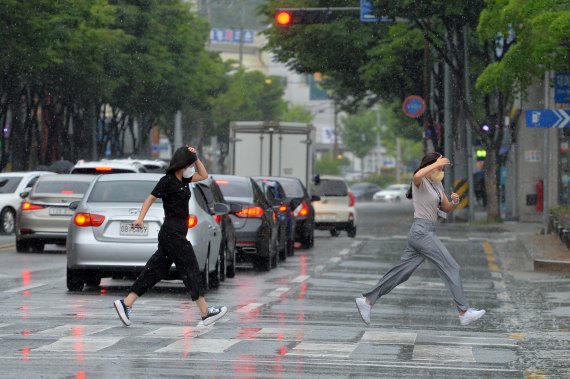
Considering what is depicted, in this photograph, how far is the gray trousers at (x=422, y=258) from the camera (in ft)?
46.7

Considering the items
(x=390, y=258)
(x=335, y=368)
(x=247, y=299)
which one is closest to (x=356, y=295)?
(x=247, y=299)

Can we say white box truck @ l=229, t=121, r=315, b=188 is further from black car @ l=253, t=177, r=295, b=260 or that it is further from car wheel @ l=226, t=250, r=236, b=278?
car wheel @ l=226, t=250, r=236, b=278

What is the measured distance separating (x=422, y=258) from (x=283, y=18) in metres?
17.4

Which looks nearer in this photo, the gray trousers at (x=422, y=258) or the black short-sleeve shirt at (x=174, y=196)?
the black short-sleeve shirt at (x=174, y=196)

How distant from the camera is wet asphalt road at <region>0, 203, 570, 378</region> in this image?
1049 cm

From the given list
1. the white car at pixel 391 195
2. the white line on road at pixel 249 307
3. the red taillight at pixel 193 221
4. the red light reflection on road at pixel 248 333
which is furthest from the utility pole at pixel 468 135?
the white car at pixel 391 195

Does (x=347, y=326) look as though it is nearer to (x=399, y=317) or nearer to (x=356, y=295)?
(x=399, y=317)

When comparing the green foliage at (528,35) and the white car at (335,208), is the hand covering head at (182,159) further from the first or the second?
the white car at (335,208)

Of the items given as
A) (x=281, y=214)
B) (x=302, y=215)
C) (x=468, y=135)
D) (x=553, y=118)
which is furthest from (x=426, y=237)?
(x=468, y=135)

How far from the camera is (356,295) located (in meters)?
18.3

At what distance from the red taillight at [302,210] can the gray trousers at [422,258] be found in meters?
17.1

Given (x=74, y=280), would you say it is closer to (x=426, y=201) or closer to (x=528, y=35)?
(x=426, y=201)

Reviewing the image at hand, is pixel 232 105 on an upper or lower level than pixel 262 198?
upper

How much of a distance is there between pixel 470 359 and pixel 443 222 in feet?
123
